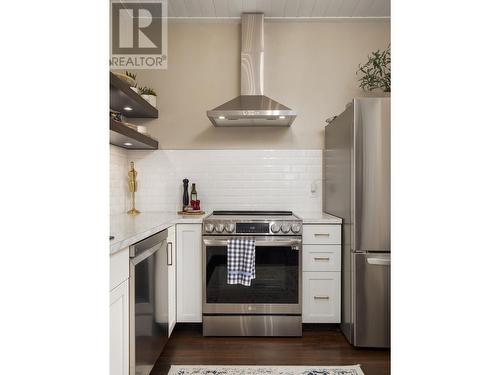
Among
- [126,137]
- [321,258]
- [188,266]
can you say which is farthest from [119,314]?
[321,258]

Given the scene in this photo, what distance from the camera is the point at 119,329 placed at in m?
1.45

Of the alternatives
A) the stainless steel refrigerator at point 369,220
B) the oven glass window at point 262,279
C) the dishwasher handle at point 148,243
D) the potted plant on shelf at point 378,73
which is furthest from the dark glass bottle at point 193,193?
the potted plant on shelf at point 378,73

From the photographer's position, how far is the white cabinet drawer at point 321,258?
2.66 m

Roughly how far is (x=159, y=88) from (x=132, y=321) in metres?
2.30

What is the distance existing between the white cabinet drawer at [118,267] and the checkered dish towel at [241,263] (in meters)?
1.06

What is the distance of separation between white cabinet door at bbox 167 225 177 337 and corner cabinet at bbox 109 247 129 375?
96cm

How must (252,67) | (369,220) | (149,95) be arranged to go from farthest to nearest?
(252,67), (149,95), (369,220)

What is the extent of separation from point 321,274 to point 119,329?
5.37ft

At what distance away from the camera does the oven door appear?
2.57 m

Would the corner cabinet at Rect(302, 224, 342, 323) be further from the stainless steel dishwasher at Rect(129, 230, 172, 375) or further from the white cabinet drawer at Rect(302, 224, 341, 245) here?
the stainless steel dishwasher at Rect(129, 230, 172, 375)

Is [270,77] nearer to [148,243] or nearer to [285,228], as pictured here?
[285,228]
